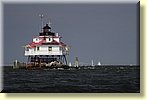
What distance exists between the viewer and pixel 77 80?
2562 millimetres

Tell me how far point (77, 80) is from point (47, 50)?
0.30 m

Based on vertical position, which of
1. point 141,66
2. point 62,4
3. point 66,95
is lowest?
point 66,95

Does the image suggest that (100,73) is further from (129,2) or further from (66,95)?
(129,2)

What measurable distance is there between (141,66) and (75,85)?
1.53 ft

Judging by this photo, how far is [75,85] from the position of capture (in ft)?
8.34

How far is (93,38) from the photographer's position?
2586 mm

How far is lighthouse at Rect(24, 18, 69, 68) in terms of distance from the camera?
8.51ft

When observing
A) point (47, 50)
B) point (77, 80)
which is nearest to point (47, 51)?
point (47, 50)

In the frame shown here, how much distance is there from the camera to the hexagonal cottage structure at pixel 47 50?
2.60 metres

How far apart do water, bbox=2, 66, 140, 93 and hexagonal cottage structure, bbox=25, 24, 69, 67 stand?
3.2 inches

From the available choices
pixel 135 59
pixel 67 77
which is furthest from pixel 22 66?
pixel 135 59

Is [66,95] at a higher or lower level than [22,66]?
lower

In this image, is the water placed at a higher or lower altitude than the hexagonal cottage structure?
lower

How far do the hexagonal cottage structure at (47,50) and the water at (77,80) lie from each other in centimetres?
8
